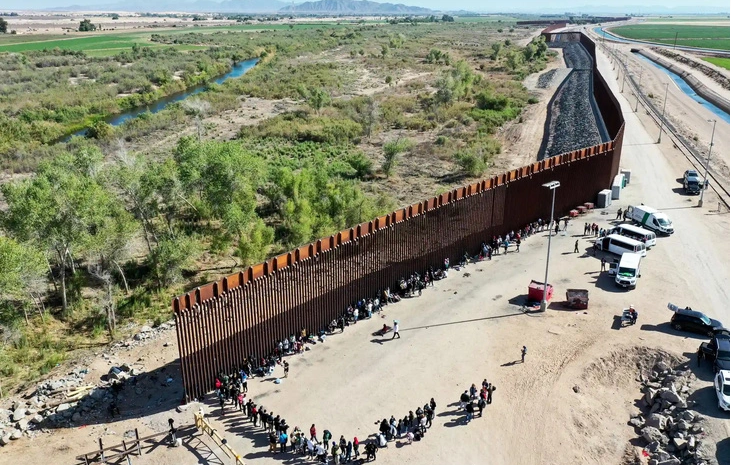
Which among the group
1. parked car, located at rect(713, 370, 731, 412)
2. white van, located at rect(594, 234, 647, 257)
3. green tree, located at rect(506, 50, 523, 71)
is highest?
green tree, located at rect(506, 50, 523, 71)

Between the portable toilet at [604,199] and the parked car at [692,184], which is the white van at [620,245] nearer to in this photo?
the portable toilet at [604,199]

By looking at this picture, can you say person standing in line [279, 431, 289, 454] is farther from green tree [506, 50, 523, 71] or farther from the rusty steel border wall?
green tree [506, 50, 523, 71]

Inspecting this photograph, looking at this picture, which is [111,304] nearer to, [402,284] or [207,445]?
[207,445]

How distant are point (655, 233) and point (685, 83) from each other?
285 ft

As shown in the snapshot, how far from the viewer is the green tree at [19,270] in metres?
22.5

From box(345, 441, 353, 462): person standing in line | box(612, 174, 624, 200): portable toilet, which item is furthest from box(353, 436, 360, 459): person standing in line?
box(612, 174, 624, 200): portable toilet

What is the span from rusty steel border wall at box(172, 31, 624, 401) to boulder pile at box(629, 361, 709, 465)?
11.8 metres

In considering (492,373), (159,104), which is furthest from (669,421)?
(159,104)

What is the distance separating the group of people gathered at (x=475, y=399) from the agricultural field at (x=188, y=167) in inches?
562

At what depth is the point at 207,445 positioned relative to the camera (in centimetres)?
1884

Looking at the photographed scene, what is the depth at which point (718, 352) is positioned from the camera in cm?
2184

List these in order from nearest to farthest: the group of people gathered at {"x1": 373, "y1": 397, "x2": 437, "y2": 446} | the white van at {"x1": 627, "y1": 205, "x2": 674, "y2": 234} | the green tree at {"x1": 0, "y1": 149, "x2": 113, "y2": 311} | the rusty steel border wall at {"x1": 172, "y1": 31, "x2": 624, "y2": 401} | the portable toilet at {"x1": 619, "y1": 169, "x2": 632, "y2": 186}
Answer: the group of people gathered at {"x1": 373, "y1": 397, "x2": 437, "y2": 446} < the rusty steel border wall at {"x1": 172, "y1": 31, "x2": 624, "y2": 401} < the green tree at {"x1": 0, "y1": 149, "x2": 113, "y2": 311} < the white van at {"x1": 627, "y1": 205, "x2": 674, "y2": 234} < the portable toilet at {"x1": 619, "y1": 169, "x2": 632, "y2": 186}

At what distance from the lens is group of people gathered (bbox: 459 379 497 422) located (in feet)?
65.6

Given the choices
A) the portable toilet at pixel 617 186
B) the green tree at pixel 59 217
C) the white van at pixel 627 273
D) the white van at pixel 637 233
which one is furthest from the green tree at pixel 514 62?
the green tree at pixel 59 217
